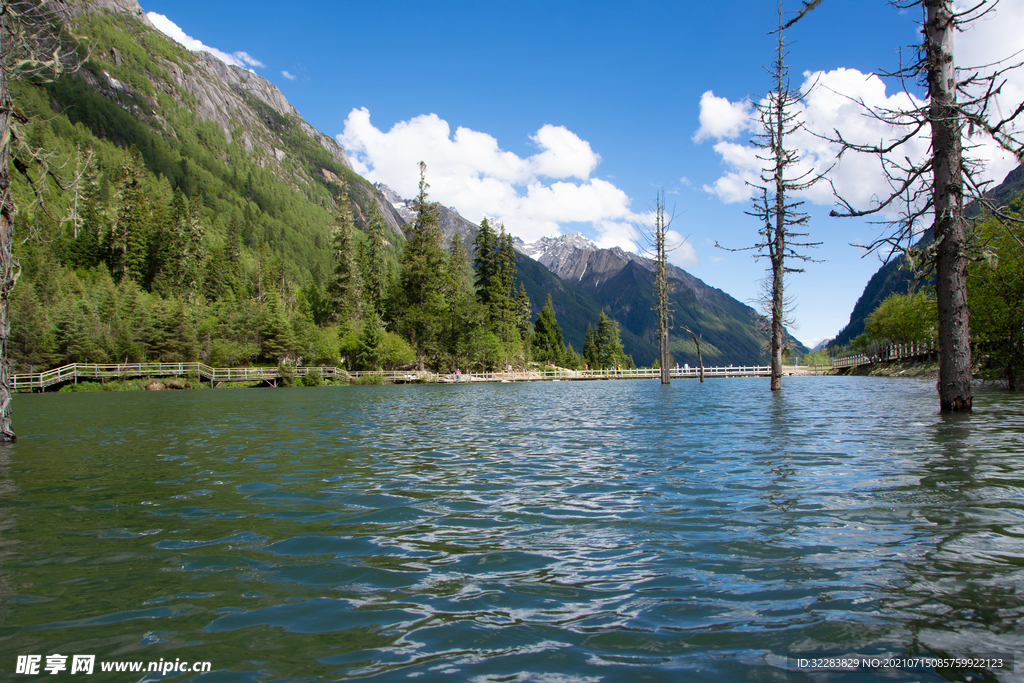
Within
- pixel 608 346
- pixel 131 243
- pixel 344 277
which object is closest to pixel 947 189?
pixel 344 277

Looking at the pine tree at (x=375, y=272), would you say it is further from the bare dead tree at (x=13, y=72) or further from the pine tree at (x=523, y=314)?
the bare dead tree at (x=13, y=72)

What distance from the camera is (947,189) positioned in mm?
11406

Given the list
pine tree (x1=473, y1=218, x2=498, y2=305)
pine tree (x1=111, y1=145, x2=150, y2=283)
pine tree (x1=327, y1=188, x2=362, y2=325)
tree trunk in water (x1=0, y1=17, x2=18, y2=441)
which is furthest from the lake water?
pine tree (x1=111, y1=145, x2=150, y2=283)

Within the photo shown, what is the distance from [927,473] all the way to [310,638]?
25.8ft

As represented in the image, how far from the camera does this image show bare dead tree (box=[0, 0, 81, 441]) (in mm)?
11336

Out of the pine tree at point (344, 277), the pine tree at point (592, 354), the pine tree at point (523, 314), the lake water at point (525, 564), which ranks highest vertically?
the pine tree at point (344, 277)

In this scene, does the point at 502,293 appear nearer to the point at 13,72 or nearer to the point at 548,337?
the point at 548,337

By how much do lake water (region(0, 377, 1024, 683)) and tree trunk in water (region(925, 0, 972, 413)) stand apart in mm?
3102

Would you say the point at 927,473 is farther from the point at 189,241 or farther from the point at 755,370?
the point at 189,241

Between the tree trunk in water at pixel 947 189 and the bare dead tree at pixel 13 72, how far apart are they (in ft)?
59.7

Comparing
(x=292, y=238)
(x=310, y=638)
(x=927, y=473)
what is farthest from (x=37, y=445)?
(x=292, y=238)

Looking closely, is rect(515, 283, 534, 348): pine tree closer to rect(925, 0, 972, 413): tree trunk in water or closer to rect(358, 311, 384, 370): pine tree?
rect(358, 311, 384, 370): pine tree

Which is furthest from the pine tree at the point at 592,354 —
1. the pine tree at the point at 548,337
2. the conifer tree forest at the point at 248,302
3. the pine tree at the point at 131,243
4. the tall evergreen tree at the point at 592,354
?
the pine tree at the point at 131,243

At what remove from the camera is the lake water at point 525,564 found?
296 cm
